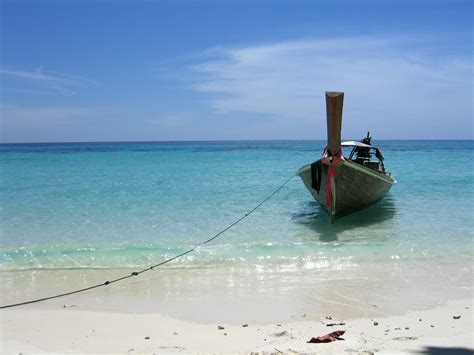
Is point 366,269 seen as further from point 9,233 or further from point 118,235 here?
point 9,233

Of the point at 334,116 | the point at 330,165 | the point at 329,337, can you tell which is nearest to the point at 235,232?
the point at 330,165

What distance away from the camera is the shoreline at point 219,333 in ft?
13.5

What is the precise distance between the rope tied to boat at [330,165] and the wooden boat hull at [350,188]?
6cm

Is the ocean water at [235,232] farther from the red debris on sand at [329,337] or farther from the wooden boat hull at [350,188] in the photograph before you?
the red debris on sand at [329,337]

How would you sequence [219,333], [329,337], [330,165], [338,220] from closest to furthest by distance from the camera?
[329,337], [219,333], [330,165], [338,220]

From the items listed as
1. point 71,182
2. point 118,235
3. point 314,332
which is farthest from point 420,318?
point 71,182

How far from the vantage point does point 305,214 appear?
38.5 feet

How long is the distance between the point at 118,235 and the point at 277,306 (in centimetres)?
516

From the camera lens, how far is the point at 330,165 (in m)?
9.38

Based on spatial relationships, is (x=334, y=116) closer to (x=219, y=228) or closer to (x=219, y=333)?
(x=219, y=228)

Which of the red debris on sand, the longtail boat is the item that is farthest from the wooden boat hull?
the red debris on sand

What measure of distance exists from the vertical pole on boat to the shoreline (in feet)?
12.5

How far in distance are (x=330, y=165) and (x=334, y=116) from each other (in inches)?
61.7

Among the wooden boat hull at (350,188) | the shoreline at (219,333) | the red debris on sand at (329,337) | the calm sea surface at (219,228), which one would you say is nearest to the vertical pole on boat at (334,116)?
the wooden boat hull at (350,188)
